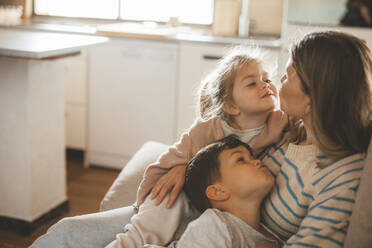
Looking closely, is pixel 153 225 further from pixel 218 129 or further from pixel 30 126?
pixel 30 126

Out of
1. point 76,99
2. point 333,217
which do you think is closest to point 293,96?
point 333,217

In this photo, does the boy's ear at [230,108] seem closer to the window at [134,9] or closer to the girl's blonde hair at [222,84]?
the girl's blonde hair at [222,84]

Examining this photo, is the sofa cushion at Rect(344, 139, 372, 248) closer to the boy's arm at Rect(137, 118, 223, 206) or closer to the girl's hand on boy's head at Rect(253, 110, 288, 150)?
the girl's hand on boy's head at Rect(253, 110, 288, 150)

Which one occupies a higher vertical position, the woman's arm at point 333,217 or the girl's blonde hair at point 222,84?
the girl's blonde hair at point 222,84

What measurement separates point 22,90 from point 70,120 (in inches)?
51.0

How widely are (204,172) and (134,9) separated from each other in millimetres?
3231

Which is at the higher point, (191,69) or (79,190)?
(191,69)

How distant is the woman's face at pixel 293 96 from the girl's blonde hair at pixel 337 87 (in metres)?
0.02

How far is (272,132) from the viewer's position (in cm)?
155

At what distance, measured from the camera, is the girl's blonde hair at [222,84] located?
1627mm

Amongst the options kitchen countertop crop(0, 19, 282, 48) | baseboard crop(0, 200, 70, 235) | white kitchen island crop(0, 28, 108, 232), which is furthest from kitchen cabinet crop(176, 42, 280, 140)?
baseboard crop(0, 200, 70, 235)

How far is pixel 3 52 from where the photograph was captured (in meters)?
2.25

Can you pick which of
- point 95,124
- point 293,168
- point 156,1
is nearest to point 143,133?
point 95,124

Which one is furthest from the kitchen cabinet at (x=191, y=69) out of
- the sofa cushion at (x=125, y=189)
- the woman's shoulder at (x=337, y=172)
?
the woman's shoulder at (x=337, y=172)
